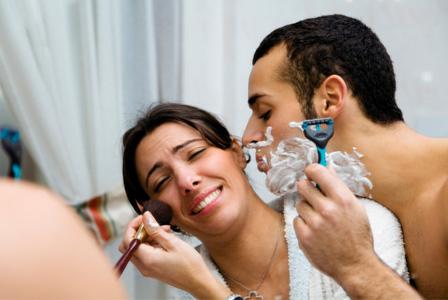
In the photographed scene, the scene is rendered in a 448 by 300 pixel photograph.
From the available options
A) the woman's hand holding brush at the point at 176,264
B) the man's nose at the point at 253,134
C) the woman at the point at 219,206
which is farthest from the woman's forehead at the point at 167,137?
the woman's hand holding brush at the point at 176,264

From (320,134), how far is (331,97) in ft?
0.85

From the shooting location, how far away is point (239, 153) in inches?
53.6

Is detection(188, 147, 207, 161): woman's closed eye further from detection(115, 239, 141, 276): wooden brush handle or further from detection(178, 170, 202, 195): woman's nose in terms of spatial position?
detection(115, 239, 141, 276): wooden brush handle

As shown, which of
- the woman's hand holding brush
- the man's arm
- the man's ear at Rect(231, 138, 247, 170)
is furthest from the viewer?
the man's ear at Rect(231, 138, 247, 170)

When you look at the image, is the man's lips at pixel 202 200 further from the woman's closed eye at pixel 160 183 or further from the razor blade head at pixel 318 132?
the razor blade head at pixel 318 132

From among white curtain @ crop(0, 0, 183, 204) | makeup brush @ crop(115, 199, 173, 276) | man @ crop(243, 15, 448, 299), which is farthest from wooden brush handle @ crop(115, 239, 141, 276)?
white curtain @ crop(0, 0, 183, 204)

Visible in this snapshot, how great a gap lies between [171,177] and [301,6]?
92cm

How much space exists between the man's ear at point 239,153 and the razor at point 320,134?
40 cm

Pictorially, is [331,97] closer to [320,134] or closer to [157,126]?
[320,134]

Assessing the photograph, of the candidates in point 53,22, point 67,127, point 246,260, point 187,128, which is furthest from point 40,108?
point 246,260

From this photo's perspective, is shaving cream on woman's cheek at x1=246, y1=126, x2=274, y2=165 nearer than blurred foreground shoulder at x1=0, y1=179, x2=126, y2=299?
No

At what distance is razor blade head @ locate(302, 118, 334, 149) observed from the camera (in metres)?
0.92

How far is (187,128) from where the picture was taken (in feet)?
4.23

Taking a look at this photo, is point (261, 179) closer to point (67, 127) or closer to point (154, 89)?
point (154, 89)
